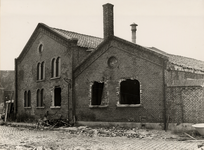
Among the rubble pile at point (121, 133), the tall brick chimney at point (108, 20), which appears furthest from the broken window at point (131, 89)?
the rubble pile at point (121, 133)

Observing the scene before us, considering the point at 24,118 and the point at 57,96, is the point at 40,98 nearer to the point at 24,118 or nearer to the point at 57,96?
the point at 57,96

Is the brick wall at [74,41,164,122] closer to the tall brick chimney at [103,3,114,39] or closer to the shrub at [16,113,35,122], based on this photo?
the tall brick chimney at [103,3,114,39]

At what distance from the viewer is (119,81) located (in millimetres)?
19594

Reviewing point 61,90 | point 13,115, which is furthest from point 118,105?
point 13,115

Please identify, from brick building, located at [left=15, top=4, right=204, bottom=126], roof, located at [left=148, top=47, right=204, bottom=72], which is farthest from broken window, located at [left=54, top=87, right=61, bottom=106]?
roof, located at [left=148, top=47, right=204, bottom=72]

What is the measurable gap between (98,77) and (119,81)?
2.03 m

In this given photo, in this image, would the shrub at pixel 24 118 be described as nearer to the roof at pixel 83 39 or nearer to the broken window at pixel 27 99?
the broken window at pixel 27 99

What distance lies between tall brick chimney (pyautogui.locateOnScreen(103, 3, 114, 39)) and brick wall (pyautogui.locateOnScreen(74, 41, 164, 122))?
6.60 feet

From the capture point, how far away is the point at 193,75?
2044 cm

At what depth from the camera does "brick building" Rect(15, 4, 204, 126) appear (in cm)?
1767

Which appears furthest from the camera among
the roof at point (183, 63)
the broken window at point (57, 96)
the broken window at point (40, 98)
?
the broken window at point (40, 98)

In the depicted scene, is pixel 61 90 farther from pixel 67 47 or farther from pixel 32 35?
pixel 32 35

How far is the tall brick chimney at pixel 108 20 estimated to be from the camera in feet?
72.3

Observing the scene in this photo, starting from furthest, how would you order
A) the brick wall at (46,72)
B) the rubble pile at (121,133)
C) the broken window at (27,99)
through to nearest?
the broken window at (27,99) < the brick wall at (46,72) < the rubble pile at (121,133)
